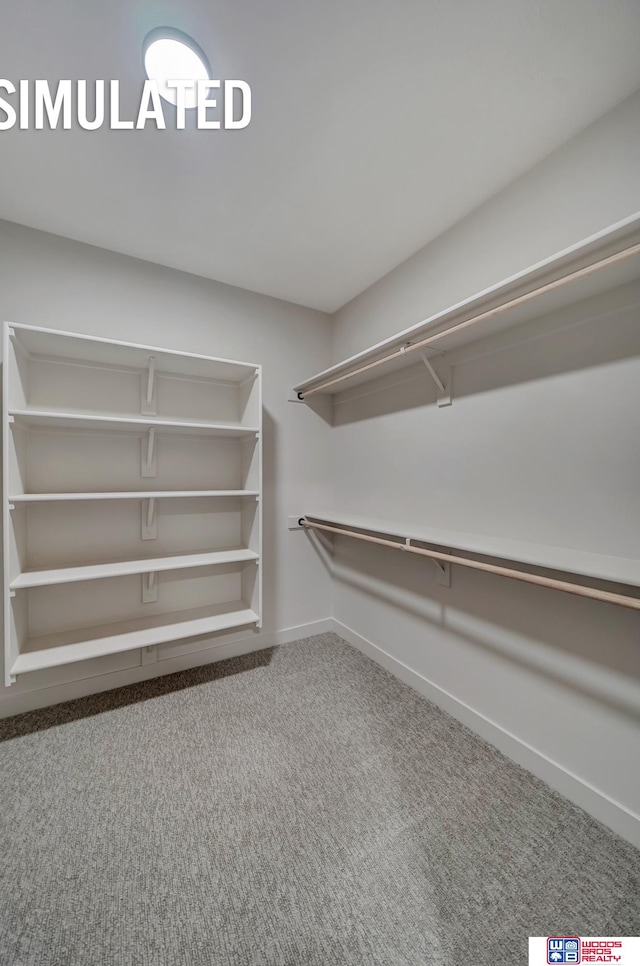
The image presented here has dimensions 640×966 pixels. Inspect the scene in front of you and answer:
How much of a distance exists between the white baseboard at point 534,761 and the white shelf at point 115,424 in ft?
5.66

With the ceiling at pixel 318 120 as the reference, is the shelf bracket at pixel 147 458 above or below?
below

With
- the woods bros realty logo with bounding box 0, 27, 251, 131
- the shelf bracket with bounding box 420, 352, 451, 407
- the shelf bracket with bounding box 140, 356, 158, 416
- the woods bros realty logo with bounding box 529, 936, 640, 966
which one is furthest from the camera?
the shelf bracket with bounding box 140, 356, 158, 416

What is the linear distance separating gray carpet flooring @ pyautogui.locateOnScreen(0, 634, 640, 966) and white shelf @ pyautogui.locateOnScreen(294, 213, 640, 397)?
1.82 meters

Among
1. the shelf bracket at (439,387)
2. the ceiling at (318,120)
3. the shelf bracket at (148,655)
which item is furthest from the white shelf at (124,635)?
the ceiling at (318,120)

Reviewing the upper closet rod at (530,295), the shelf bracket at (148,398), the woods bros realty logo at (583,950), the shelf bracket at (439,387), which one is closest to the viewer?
the woods bros realty logo at (583,950)

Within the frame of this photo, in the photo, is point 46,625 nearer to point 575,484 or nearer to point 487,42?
point 575,484

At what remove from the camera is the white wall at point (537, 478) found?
1.19m

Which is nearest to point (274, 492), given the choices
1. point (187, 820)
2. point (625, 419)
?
point (187, 820)

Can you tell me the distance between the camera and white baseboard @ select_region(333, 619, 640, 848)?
3.88 ft

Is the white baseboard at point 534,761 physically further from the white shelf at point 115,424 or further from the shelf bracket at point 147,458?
the shelf bracket at point 147,458

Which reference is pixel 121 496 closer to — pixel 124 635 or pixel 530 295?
pixel 124 635

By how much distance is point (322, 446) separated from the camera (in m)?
2.69

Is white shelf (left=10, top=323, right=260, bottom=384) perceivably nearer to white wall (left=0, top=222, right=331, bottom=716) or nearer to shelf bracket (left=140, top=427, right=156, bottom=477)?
white wall (left=0, top=222, right=331, bottom=716)

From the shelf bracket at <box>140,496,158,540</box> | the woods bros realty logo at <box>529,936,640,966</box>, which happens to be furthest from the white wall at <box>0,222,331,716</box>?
the woods bros realty logo at <box>529,936,640,966</box>
